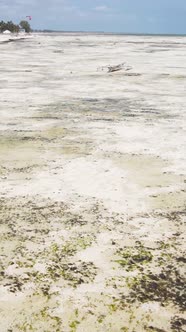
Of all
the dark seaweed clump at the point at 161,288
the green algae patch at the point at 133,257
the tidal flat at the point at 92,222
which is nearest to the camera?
the tidal flat at the point at 92,222

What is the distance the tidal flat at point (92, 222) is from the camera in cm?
311

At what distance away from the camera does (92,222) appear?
4.50 m

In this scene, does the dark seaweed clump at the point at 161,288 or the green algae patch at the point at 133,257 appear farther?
the green algae patch at the point at 133,257

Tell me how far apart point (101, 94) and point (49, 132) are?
5423 mm

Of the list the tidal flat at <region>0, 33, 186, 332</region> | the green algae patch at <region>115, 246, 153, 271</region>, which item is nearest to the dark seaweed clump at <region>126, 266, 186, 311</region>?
the tidal flat at <region>0, 33, 186, 332</region>

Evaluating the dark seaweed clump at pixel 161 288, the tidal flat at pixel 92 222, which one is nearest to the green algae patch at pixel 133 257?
the tidal flat at pixel 92 222

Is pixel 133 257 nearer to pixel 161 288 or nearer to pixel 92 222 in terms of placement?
pixel 161 288

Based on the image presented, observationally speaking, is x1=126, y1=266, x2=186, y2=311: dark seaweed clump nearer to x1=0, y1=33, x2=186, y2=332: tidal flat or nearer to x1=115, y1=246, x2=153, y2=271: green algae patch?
x1=0, y1=33, x2=186, y2=332: tidal flat

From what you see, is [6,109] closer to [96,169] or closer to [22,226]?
[96,169]

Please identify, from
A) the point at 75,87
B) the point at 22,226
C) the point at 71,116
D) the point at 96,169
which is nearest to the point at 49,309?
the point at 22,226

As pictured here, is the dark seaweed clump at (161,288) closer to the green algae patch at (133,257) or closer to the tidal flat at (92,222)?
the tidal flat at (92,222)

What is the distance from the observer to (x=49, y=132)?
324 inches

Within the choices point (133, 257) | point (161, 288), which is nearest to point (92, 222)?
point (133, 257)

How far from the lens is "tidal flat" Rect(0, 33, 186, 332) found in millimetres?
3113
